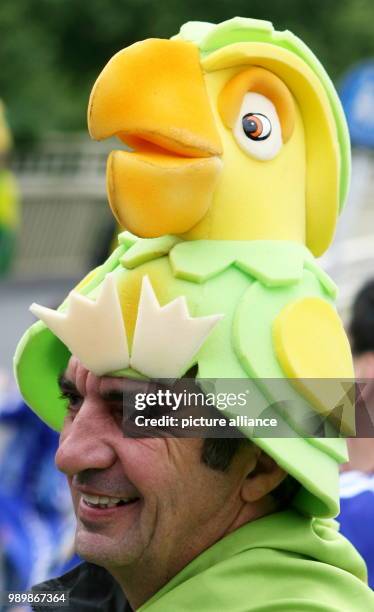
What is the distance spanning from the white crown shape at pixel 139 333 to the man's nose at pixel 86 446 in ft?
0.29

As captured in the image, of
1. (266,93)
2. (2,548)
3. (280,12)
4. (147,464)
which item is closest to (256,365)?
(147,464)

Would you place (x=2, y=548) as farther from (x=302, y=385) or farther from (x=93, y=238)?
(x=93, y=238)

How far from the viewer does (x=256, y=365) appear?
2.48m

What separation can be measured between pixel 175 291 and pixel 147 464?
324mm

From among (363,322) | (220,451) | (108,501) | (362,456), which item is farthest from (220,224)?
(363,322)

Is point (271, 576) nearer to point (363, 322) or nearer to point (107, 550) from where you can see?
point (107, 550)

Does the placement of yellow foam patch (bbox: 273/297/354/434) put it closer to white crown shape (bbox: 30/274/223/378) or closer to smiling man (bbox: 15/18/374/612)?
smiling man (bbox: 15/18/374/612)

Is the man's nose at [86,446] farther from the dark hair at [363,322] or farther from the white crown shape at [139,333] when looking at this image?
the dark hair at [363,322]

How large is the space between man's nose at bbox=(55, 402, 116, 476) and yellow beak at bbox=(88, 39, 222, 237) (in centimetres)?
36

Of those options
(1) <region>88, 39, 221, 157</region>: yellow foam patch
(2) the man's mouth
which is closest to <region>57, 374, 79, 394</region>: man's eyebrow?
(2) the man's mouth

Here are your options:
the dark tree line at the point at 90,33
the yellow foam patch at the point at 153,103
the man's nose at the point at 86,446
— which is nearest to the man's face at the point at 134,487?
the man's nose at the point at 86,446

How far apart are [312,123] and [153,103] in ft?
1.18

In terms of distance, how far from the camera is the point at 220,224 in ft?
8.57

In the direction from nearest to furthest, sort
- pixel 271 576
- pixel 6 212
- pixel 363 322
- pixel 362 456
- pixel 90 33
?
pixel 271 576, pixel 362 456, pixel 363 322, pixel 6 212, pixel 90 33
